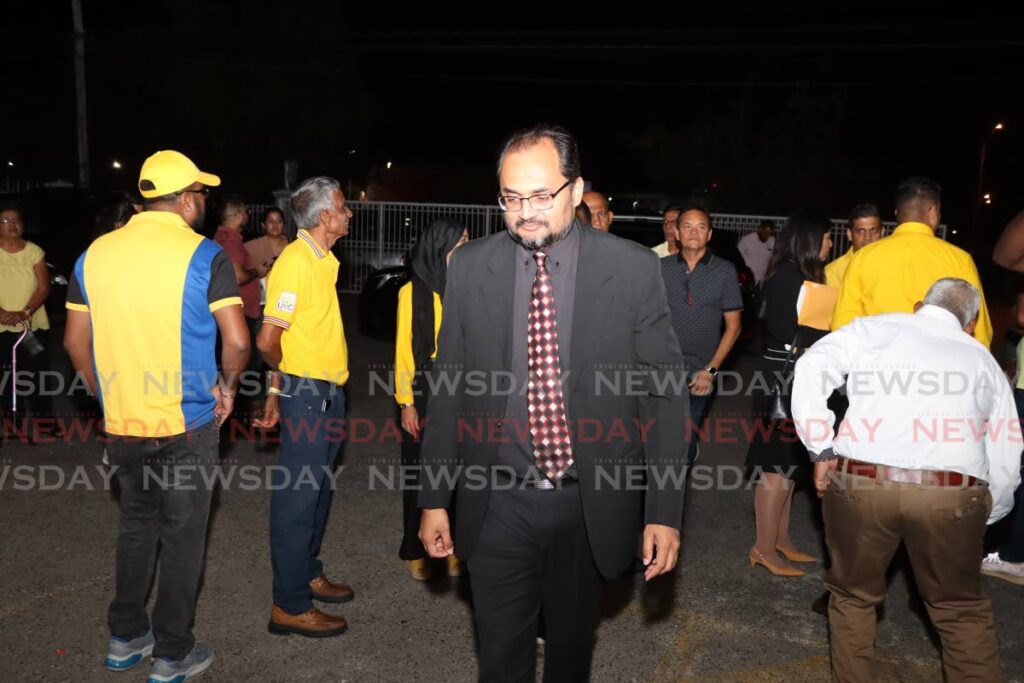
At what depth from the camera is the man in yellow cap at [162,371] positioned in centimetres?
376

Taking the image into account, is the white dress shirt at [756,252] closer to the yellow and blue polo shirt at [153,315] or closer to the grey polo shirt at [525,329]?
the yellow and blue polo shirt at [153,315]

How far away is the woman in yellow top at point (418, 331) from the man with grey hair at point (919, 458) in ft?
6.25

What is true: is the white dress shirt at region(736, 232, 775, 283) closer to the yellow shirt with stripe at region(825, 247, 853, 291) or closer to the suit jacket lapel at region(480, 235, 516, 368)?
the yellow shirt with stripe at region(825, 247, 853, 291)

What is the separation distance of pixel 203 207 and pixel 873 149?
34758 mm

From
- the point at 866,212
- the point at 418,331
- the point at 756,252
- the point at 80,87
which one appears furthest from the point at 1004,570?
the point at 80,87

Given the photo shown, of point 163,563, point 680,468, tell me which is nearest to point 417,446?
point 163,563

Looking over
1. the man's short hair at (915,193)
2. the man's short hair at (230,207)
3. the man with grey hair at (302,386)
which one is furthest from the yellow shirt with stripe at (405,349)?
the man's short hair at (230,207)

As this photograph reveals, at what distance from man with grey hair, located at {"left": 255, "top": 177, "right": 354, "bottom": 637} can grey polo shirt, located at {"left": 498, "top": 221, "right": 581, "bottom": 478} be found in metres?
1.63

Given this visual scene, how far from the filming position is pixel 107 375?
12.7 feet

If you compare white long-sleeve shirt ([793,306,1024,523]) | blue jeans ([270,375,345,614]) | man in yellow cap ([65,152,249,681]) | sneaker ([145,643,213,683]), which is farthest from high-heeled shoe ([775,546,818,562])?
man in yellow cap ([65,152,249,681])

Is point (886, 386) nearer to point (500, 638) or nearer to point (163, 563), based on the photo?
point (500, 638)

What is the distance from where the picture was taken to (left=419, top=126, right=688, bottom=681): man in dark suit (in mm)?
2959

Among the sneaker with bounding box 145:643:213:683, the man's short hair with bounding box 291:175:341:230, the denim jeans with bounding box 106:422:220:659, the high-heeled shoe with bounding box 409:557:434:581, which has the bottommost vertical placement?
the sneaker with bounding box 145:643:213:683

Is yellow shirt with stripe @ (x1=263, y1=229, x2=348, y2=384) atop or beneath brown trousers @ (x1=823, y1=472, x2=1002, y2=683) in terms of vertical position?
atop
